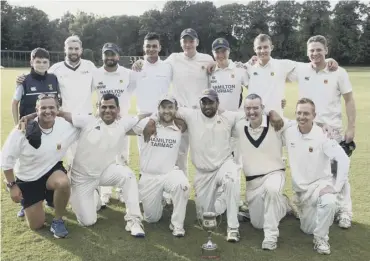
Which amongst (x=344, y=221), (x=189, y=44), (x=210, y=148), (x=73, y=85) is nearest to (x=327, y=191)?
(x=344, y=221)

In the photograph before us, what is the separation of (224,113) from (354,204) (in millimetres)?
2493

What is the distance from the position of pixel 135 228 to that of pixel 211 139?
1.57 metres

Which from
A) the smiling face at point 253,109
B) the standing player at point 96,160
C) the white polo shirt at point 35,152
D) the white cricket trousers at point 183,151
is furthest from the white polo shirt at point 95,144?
the smiling face at point 253,109

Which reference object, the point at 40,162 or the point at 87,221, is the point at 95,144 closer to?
the point at 40,162

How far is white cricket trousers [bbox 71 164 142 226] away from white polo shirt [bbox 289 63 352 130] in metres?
2.88

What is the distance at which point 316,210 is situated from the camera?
208 inches

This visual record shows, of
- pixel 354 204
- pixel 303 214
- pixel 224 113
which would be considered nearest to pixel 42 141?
pixel 224 113

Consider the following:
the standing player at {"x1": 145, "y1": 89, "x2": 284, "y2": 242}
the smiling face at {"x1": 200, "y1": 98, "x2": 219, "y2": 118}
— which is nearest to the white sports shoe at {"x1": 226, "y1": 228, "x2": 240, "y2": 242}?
the standing player at {"x1": 145, "y1": 89, "x2": 284, "y2": 242}

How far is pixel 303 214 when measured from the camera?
5.46 meters

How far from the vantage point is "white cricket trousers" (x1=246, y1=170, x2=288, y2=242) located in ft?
16.7

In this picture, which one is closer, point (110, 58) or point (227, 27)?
point (110, 58)

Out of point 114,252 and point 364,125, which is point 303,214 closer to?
point 114,252

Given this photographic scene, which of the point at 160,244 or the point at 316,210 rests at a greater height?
the point at 316,210

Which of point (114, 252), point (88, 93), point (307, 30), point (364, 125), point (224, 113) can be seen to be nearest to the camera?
point (114, 252)
